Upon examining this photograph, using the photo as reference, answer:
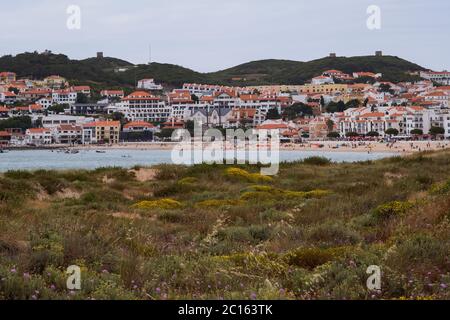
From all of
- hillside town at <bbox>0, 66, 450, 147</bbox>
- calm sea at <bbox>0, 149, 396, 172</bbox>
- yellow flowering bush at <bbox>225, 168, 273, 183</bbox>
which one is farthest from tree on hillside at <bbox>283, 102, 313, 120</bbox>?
yellow flowering bush at <bbox>225, 168, 273, 183</bbox>

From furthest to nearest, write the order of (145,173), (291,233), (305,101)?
(305,101) → (145,173) → (291,233)

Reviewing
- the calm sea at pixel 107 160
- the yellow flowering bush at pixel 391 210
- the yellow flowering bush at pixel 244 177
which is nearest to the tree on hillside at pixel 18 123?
the calm sea at pixel 107 160

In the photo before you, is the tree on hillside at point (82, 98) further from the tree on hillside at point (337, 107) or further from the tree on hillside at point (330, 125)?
the tree on hillside at point (330, 125)

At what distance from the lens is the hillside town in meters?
127

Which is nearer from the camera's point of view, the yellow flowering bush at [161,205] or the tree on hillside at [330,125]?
Result: the yellow flowering bush at [161,205]

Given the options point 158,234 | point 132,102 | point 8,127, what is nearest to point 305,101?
point 132,102

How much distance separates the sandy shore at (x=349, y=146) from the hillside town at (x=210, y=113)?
883cm

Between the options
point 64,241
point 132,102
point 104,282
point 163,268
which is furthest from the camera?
point 132,102

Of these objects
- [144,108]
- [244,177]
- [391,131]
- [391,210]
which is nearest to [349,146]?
[391,131]

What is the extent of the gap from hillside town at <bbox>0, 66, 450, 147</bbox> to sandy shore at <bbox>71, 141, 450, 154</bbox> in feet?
29.0

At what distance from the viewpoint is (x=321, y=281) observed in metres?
6.83

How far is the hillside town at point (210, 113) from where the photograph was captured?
416ft

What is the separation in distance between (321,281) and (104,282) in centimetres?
223
